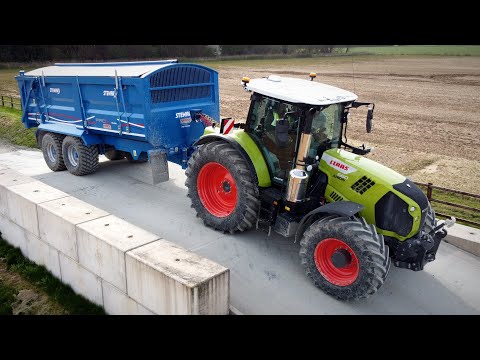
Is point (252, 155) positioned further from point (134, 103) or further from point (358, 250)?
point (134, 103)

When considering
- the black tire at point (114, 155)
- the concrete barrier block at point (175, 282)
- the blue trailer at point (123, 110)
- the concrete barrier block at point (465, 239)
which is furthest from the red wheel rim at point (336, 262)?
the black tire at point (114, 155)

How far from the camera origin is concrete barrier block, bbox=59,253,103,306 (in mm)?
5363

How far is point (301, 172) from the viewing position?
554 centimetres

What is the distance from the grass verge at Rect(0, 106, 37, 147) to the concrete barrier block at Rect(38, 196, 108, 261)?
8657 mm

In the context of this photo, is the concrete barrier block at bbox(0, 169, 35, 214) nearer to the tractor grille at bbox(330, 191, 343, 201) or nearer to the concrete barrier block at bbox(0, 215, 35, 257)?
the concrete barrier block at bbox(0, 215, 35, 257)

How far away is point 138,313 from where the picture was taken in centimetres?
486

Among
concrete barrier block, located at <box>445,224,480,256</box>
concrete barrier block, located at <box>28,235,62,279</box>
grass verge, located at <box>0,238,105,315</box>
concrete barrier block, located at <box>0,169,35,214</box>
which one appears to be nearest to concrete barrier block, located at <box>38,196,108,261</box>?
concrete barrier block, located at <box>28,235,62,279</box>

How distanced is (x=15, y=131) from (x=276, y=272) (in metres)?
12.9

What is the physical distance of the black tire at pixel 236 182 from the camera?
6.22 meters

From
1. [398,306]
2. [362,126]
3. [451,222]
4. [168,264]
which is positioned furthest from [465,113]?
[168,264]

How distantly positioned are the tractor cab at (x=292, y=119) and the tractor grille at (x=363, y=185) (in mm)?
727

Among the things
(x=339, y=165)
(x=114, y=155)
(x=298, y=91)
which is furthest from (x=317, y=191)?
(x=114, y=155)

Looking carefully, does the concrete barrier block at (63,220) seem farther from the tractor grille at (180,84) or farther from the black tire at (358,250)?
the black tire at (358,250)

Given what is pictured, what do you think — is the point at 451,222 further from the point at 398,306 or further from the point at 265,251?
the point at 265,251
